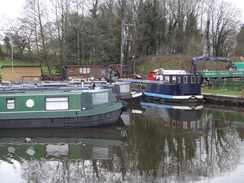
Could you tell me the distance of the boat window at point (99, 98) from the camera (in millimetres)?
16953

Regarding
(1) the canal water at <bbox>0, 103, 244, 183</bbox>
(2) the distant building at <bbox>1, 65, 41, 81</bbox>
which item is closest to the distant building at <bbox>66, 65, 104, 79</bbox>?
(2) the distant building at <bbox>1, 65, 41, 81</bbox>

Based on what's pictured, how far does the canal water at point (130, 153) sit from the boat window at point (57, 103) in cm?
131

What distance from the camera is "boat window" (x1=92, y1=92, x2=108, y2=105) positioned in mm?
16953

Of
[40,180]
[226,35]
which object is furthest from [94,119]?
[226,35]

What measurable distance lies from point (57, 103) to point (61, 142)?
285cm

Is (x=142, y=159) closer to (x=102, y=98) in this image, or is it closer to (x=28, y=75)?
(x=102, y=98)

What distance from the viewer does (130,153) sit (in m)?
12.6

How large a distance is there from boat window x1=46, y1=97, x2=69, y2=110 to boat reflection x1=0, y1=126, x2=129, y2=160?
1.31 m

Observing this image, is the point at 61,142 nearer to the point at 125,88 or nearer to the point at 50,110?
the point at 50,110

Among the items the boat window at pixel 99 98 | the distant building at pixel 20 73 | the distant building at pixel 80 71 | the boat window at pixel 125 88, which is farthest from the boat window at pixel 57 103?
the distant building at pixel 80 71

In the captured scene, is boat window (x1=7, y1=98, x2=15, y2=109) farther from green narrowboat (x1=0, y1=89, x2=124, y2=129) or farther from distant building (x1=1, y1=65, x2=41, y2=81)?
distant building (x1=1, y1=65, x2=41, y2=81)

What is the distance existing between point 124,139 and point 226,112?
11.7 m

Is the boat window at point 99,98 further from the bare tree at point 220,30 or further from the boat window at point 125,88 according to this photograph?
the bare tree at point 220,30

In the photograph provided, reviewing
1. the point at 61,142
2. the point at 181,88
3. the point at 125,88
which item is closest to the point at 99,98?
the point at 61,142
